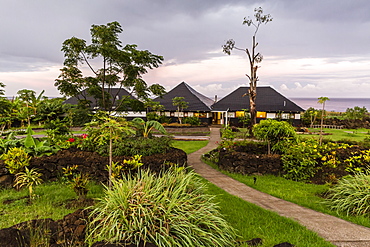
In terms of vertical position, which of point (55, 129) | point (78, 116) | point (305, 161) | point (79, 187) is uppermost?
point (78, 116)

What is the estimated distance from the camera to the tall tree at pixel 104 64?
1238cm

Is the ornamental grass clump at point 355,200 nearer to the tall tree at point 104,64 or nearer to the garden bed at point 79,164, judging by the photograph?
the garden bed at point 79,164

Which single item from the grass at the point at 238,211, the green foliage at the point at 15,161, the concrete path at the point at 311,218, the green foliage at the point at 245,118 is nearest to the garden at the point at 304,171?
the grass at the point at 238,211

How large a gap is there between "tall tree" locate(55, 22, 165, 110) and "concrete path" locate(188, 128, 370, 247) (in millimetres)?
7377

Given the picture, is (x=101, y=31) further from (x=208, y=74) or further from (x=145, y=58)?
(x=208, y=74)

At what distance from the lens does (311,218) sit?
4.95 meters

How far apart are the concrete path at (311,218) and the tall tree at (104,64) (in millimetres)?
7377

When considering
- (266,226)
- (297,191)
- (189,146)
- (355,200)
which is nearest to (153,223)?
(266,226)

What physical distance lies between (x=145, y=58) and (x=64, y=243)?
10711 millimetres

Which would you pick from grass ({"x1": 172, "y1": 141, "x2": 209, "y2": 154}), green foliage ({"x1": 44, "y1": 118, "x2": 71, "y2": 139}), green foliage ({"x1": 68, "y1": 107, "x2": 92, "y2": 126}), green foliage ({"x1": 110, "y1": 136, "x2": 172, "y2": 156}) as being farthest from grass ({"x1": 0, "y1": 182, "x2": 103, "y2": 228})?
grass ({"x1": 172, "y1": 141, "x2": 209, "y2": 154})

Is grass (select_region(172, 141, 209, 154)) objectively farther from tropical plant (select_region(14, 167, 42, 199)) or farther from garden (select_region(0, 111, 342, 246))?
tropical plant (select_region(14, 167, 42, 199))

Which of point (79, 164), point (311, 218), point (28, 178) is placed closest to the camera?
point (311, 218)

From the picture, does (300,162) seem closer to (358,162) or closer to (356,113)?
(358,162)

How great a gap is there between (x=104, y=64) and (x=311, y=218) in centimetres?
1203
